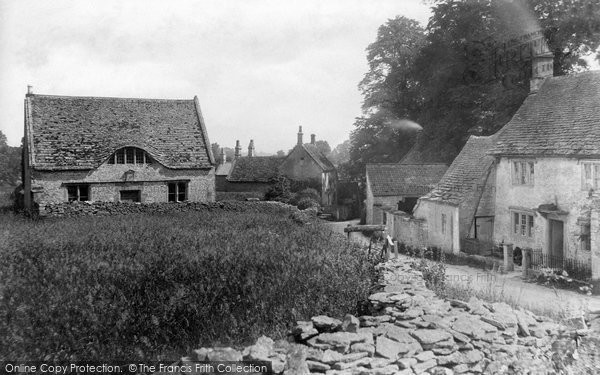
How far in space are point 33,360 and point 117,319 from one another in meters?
1.32

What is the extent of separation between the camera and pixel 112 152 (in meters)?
32.5

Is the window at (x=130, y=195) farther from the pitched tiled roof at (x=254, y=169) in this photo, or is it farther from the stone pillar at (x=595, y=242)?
the stone pillar at (x=595, y=242)

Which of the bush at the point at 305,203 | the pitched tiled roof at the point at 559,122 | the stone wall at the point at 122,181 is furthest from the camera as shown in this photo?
the bush at the point at 305,203

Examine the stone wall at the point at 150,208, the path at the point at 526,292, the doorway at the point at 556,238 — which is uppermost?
the stone wall at the point at 150,208

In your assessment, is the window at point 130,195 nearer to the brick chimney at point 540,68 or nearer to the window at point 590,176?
the brick chimney at point 540,68

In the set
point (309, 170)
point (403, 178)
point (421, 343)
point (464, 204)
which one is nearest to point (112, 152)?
point (464, 204)

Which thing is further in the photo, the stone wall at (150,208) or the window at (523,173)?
the stone wall at (150,208)

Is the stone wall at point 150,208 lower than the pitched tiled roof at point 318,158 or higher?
lower

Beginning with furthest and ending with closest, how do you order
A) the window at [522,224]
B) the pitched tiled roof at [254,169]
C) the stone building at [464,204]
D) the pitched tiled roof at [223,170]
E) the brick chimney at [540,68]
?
the pitched tiled roof at [223,170] → the pitched tiled roof at [254,169] → the brick chimney at [540,68] → the stone building at [464,204] → the window at [522,224]

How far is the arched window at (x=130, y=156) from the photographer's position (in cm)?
3284

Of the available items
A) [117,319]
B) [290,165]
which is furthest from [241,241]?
[290,165]

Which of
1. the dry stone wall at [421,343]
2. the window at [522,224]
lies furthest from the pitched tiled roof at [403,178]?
the dry stone wall at [421,343]

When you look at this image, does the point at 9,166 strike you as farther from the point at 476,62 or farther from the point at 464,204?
the point at 464,204

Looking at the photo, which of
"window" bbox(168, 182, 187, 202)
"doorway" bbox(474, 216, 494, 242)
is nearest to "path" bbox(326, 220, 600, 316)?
"doorway" bbox(474, 216, 494, 242)
